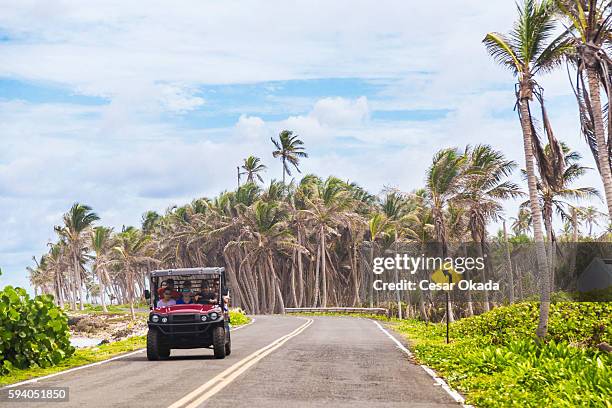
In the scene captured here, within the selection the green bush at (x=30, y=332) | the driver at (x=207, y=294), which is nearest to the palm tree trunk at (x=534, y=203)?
the driver at (x=207, y=294)

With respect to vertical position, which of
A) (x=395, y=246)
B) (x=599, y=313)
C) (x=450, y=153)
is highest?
(x=450, y=153)

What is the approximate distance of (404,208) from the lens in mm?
67500

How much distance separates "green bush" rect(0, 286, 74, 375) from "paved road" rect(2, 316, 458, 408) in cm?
139

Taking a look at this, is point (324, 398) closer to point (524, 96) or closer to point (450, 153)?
point (524, 96)

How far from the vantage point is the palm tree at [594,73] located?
18.0m

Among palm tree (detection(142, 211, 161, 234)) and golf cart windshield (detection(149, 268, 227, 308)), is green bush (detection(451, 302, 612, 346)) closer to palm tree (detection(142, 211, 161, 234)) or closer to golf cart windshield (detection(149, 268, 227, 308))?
golf cart windshield (detection(149, 268, 227, 308))

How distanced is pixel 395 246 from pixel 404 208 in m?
4.04

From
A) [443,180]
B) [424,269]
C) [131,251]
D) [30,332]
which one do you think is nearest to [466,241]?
[424,269]

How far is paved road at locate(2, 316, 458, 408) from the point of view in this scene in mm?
10641

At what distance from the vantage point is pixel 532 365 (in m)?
14.9

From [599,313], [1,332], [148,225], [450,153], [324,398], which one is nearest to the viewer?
[324,398]

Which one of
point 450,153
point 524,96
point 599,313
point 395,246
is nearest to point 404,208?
point 395,246

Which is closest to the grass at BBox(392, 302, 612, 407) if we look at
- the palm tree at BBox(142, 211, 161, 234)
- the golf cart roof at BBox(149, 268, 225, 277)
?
the golf cart roof at BBox(149, 268, 225, 277)

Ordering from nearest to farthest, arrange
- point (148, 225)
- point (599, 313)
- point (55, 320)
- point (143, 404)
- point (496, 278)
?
1. point (143, 404)
2. point (55, 320)
3. point (599, 313)
4. point (496, 278)
5. point (148, 225)
